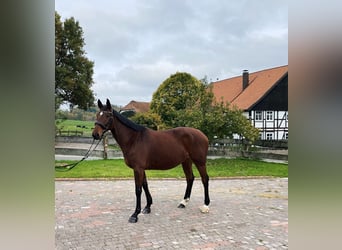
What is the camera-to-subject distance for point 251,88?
75.4 ft

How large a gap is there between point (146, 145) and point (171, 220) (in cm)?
124

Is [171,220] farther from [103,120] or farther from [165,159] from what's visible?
[103,120]

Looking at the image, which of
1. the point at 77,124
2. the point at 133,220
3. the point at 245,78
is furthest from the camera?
the point at 245,78

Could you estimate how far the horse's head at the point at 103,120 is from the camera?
158 inches

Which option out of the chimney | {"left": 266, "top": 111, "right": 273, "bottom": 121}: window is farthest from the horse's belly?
the chimney

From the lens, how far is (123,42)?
11711 millimetres

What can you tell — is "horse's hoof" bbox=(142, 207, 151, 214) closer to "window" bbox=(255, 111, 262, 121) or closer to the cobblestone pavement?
the cobblestone pavement

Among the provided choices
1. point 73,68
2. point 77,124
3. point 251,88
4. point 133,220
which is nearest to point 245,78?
point 251,88

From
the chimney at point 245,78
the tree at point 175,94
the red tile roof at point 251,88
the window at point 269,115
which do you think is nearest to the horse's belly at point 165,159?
the tree at point 175,94

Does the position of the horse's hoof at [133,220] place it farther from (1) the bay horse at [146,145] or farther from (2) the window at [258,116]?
(2) the window at [258,116]

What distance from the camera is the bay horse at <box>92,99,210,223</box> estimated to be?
13.8 feet

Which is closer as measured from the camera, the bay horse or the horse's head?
the horse's head

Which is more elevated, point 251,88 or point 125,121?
point 251,88
